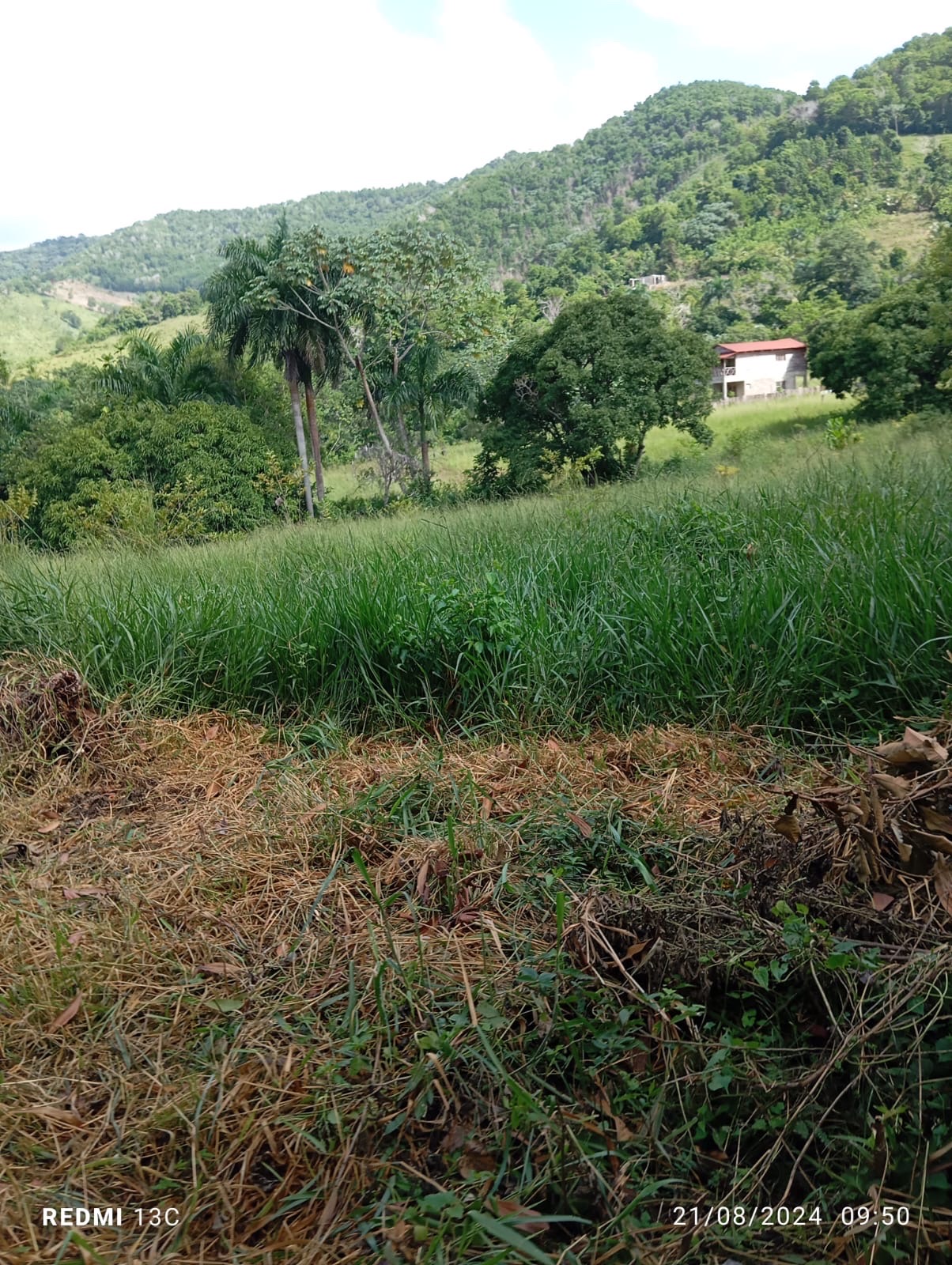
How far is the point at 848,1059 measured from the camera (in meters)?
1.28

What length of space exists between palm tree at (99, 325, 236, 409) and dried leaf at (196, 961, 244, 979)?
73.1 feet

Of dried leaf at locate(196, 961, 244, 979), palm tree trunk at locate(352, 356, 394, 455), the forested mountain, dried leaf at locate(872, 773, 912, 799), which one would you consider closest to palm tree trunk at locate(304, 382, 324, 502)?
palm tree trunk at locate(352, 356, 394, 455)

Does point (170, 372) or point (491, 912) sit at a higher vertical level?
point (170, 372)

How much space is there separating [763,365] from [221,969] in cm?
3836

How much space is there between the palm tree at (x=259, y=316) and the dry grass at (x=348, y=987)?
18.8 metres

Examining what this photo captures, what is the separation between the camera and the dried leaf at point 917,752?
153 cm

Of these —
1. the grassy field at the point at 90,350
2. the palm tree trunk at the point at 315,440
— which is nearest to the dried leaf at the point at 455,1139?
the palm tree trunk at the point at 315,440

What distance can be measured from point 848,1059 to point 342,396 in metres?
28.7

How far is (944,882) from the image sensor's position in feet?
4.74

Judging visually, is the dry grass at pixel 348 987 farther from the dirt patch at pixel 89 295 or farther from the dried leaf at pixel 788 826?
the dirt patch at pixel 89 295

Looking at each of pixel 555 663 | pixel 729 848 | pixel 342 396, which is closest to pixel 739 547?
pixel 555 663

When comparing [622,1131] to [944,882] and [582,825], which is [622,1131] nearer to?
[944,882]

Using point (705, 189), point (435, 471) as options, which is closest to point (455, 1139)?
point (435, 471)

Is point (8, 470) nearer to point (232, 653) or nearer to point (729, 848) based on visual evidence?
point (232, 653)
